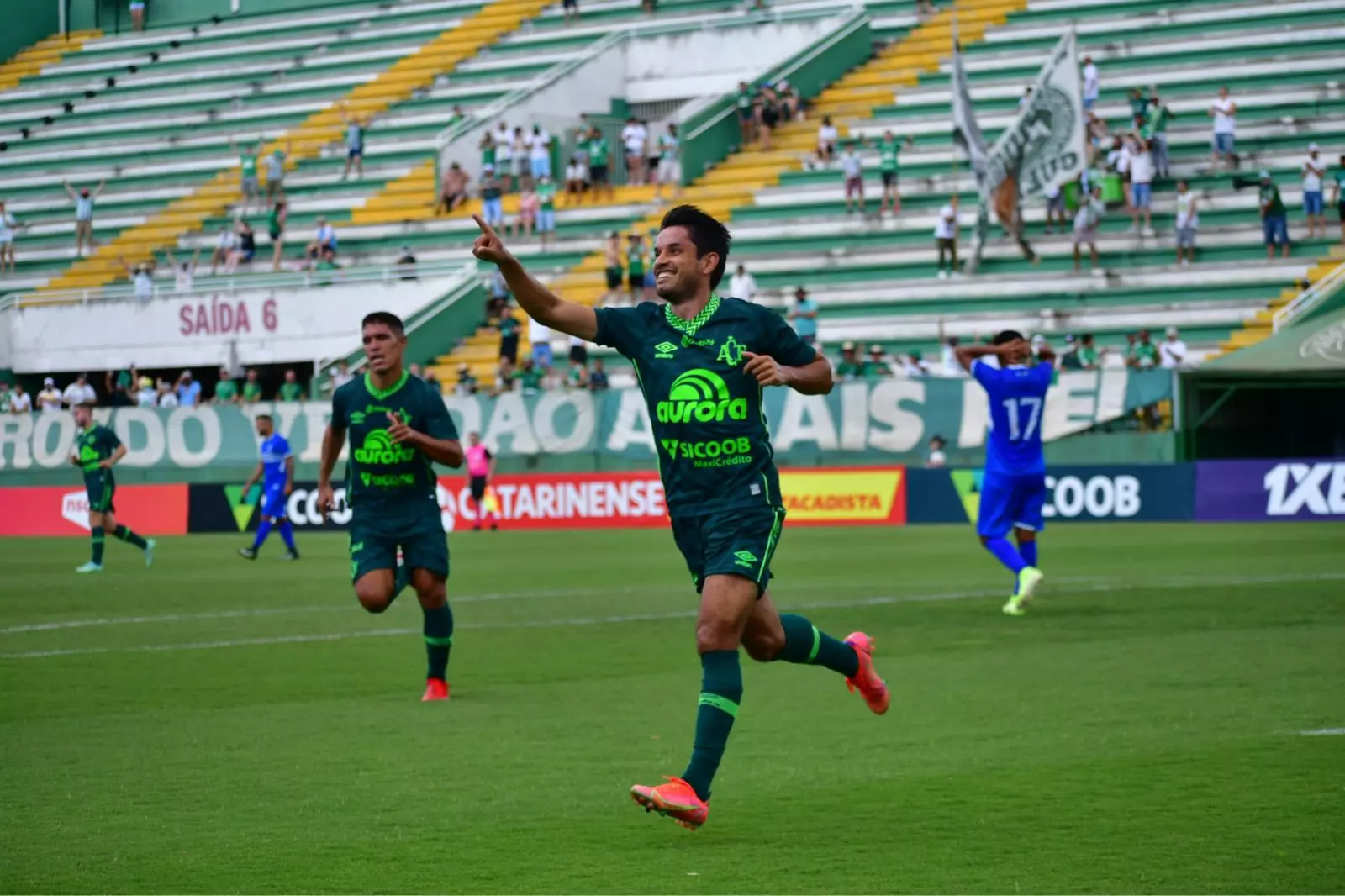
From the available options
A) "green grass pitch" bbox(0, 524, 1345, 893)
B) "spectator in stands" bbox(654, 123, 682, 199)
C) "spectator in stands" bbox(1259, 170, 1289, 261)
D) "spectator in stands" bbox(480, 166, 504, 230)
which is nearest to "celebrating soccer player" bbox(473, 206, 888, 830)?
"green grass pitch" bbox(0, 524, 1345, 893)

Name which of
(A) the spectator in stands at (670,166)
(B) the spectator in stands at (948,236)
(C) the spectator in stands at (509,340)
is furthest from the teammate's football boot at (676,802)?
(A) the spectator in stands at (670,166)

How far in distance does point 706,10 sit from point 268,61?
14578 mm

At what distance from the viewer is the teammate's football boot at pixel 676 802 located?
22.5 feet

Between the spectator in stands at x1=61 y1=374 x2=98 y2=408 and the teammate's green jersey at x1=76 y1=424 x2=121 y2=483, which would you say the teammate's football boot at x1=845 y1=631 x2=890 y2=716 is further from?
the spectator in stands at x1=61 y1=374 x2=98 y2=408

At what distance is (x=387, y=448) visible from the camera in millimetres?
12055

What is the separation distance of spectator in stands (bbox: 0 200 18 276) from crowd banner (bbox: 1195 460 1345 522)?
113 ft

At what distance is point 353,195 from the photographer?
51.6 meters

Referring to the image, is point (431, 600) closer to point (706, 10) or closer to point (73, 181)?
point (706, 10)

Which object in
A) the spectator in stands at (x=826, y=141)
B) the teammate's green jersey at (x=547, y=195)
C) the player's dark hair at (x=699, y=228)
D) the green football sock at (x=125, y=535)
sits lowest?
the green football sock at (x=125, y=535)

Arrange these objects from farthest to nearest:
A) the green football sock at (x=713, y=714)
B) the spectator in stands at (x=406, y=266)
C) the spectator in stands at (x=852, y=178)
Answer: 1. the spectator in stands at (x=406, y=266)
2. the spectator in stands at (x=852, y=178)
3. the green football sock at (x=713, y=714)

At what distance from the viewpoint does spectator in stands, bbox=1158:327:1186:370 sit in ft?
113

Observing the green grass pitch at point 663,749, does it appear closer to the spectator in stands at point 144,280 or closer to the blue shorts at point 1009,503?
the blue shorts at point 1009,503

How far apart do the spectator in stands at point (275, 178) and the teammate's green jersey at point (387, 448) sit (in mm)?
40392

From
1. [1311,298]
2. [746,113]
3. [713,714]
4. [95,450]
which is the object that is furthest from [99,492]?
[746,113]
